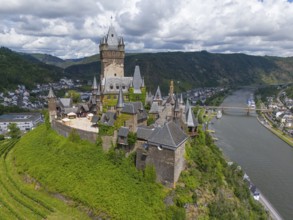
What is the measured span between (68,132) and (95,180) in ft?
30.1

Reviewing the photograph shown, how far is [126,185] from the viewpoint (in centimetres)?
2962

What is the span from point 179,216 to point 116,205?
22.3ft

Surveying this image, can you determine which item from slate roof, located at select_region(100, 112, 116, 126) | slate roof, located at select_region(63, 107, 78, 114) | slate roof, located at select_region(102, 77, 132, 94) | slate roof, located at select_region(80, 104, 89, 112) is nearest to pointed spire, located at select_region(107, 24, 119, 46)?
slate roof, located at select_region(102, 77, 132, 94)

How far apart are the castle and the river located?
21735 millimetres

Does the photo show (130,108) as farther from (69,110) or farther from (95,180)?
(69,110)

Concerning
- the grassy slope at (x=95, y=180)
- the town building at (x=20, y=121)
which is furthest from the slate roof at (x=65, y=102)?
the town building at (x=20, y=121)

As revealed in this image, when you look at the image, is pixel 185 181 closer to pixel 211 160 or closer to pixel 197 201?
pixel 197 201

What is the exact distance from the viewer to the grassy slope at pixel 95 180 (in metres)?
27.7

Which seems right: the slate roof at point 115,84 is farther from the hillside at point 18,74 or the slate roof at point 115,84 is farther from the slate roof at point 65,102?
the hillside at point 18,74

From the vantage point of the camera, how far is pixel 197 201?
30.5 m

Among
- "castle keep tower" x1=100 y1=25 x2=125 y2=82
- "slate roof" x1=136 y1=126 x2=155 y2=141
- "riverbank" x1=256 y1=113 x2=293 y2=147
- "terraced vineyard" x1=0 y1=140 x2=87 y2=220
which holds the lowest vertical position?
"riverbank" x1=256 y1=113 x2=293 y2=147

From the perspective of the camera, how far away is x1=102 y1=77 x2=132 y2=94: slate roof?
43.7 metres

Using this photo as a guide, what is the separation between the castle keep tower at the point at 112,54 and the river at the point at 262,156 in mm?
34359

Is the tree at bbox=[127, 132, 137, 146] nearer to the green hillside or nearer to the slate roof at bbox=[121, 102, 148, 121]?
the green hillside
